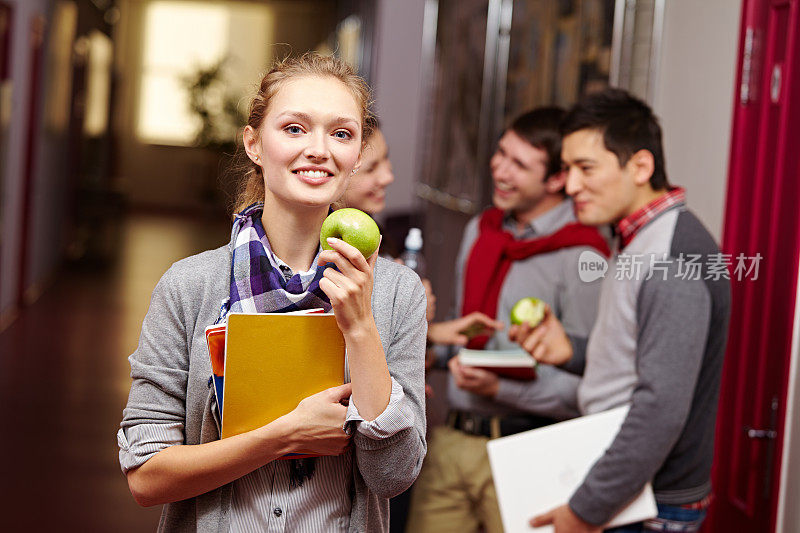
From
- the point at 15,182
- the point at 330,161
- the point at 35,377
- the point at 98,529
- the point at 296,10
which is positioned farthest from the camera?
the point at 296,10

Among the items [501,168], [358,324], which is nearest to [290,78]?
[358,324]

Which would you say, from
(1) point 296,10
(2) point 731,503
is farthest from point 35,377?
(1) point 296,10

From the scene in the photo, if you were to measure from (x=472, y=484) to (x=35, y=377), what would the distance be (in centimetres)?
423

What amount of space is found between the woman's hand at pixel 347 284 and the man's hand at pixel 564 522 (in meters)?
1.20

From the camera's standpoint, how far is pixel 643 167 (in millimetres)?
2268

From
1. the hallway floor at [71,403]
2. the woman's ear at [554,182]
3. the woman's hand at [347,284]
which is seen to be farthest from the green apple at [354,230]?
the hallway floor at [71,403]

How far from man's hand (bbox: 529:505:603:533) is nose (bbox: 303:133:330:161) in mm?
1293

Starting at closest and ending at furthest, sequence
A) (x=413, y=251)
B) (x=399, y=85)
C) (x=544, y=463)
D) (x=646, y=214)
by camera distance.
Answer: (x=646, y=214) → (x=544, y=463) → (x=413, y=251) → (x=399, y=85)

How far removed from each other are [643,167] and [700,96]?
921 mm

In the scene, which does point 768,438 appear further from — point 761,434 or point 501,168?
point 501,168

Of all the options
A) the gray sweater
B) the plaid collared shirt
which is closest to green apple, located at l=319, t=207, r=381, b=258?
the gray sweater

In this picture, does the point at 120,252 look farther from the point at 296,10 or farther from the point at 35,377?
the point at 296,10

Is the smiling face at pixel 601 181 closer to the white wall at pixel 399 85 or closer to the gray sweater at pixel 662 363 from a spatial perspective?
the gray sweater at pixel 662 363

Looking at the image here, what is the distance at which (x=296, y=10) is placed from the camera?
18.4 m
